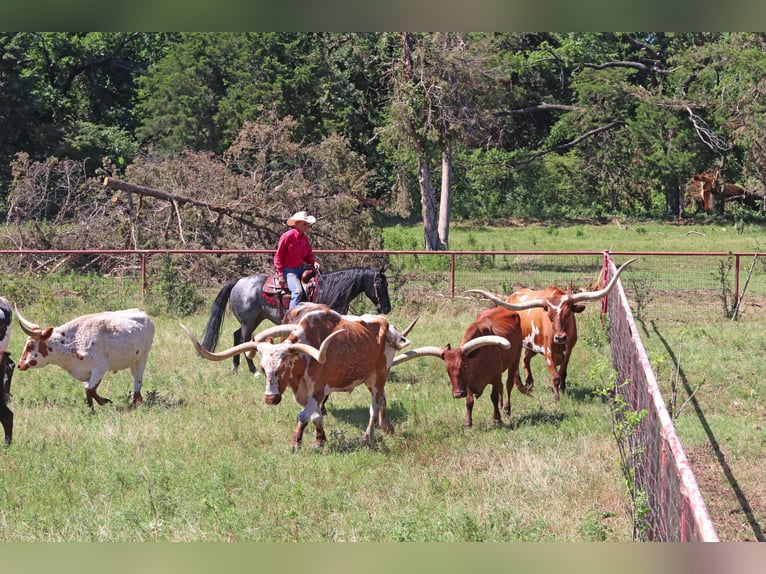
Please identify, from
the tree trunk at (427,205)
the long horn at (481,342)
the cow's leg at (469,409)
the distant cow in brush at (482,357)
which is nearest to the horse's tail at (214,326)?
the distant cow in brush at (482,357)

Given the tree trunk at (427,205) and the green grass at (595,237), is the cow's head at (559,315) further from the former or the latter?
the tree trunk at (427,205)

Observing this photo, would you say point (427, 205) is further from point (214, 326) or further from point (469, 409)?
point (469, 409)

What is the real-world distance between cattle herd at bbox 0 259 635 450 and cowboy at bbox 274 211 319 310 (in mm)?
1587

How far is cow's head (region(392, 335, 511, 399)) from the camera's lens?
966 cm

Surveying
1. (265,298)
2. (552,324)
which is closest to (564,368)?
(552,324)

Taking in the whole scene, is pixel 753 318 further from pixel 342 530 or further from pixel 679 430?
pixel 342 530

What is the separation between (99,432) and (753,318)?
12.4 m

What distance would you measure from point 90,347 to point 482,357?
14.3 ft

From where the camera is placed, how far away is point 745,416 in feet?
35.1

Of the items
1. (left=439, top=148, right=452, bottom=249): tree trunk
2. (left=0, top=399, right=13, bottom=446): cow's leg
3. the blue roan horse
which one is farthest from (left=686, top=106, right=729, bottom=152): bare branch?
(left=0, top=399, right=13, bottom=446): cow's leg

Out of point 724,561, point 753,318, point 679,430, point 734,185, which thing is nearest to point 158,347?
point 679,430

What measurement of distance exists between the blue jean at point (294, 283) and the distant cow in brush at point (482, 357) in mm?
2232

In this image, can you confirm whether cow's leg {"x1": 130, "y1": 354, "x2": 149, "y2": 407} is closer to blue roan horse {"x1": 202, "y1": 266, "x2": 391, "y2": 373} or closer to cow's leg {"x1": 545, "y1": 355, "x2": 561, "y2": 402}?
blue roan horse {"x1": 202, "y1": 266, "x2": 391, "y2": 373}

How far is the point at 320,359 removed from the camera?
862 centimetres
